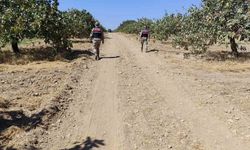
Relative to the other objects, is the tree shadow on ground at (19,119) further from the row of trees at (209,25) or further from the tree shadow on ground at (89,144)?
the row of trees at (209,25)

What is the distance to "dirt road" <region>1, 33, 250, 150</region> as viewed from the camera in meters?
9.46

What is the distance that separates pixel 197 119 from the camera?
35.7 ft

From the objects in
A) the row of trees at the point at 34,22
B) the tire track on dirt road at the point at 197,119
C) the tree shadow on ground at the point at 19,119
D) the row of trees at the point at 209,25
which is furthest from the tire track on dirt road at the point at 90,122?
the row of trees at the point at 209,25

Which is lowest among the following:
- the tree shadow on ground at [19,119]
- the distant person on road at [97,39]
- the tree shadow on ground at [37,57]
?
the tree shadow on ground at [19,119]

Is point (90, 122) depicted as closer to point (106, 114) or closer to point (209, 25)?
point (106, 114)

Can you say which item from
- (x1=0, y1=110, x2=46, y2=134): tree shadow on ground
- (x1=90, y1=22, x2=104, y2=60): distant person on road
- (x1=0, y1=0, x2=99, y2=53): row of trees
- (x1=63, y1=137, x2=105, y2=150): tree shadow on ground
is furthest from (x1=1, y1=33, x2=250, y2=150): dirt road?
(x1=0, y1=0, x2=99, y2=53): row of trees

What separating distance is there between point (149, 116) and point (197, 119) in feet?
3.84

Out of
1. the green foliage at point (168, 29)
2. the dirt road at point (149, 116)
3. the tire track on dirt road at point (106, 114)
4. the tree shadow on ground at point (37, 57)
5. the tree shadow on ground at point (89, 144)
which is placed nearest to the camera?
the tree shadow on ground at point (89, 144)

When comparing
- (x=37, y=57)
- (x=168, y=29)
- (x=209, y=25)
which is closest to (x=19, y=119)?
(x=37, y=57)

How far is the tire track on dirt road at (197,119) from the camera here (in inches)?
366

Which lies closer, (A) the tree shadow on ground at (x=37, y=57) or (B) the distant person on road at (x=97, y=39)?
(A) the tree shadow on ground at (x=37, y=57)

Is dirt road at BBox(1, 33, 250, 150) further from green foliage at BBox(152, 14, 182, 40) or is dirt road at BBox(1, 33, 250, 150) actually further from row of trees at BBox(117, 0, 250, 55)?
green foliage at BBox(152, 14, 182, 40)

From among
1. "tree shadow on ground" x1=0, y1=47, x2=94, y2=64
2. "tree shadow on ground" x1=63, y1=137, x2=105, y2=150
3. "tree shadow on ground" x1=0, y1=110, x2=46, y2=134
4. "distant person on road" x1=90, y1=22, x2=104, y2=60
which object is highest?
"distant person on road" x1=90, y1=22, x2=104, y2=60

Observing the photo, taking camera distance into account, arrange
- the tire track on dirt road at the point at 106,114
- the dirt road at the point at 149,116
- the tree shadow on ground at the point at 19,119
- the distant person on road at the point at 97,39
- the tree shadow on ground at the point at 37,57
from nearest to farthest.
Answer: the dirt road at the point at 149,116 < the tire track on dirt road at the point at 106,114 < the tree shadow on ground at the point at 19,119 < the tree shadow on ground at the point at 37,57 < the distant person on road at the point at 97,39
